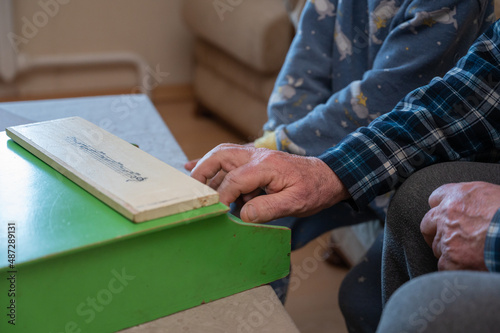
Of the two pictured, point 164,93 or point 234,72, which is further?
point 164,93

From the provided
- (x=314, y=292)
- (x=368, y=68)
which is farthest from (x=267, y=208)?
(x=314, y=292)

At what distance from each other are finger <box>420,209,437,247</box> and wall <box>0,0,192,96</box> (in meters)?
1.98

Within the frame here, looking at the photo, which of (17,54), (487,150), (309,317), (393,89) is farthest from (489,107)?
(17,54)

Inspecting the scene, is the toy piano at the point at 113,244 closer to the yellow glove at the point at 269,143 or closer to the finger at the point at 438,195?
the finger at the point at 438,195

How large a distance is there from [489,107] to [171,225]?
0.43 metres

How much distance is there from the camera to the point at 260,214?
23.3 inches

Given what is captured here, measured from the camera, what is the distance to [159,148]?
0.83m

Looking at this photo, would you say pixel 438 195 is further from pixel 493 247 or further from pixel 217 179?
pixel 217 179

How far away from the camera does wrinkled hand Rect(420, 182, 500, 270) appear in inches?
20.1

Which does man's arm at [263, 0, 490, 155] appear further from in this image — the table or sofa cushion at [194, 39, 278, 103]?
sofa cushion at [194, 39, 278, 103]

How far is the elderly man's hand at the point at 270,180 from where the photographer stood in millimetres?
607

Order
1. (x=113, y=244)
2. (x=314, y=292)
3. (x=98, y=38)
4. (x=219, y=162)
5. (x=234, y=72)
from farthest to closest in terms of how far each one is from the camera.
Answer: (x=98, y=38)
(x=234, y=72)
(x=314, y=292)
(x=219, y=162)
(x=113, y=244)

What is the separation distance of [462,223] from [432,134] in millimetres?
165

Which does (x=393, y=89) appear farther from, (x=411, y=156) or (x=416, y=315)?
(x=416, y=315)
